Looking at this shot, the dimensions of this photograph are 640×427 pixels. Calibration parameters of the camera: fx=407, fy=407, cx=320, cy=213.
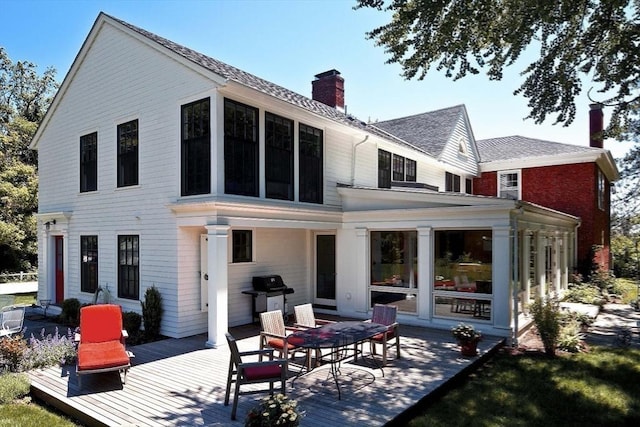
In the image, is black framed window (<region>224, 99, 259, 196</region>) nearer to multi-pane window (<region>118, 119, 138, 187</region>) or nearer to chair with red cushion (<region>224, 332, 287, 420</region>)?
multi-pane window (<region>118, 119, 138, 187</region>)

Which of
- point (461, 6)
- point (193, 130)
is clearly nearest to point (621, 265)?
point (461, 6)

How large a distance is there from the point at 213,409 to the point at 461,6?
7.57 metres

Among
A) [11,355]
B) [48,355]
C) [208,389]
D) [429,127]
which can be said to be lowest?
[208,389]

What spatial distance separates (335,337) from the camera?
6.51m

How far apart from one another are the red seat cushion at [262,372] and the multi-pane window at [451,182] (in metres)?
15.9

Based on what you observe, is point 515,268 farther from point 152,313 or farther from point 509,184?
point 509,184

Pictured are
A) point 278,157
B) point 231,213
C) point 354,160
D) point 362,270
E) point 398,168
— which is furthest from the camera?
point 398,168

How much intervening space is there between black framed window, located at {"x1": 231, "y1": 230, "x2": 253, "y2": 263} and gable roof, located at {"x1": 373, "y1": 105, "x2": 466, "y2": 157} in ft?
34.2

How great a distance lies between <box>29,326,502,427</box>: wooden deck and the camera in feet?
17.7

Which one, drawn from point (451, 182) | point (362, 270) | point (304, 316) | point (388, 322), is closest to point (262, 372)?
point (304, 316)

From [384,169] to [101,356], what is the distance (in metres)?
11.2

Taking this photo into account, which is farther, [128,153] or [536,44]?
[128,153]

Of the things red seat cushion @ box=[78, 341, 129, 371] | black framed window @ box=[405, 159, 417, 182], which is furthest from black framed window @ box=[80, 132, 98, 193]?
black framed window @ box=[405, 159, 417, 182]

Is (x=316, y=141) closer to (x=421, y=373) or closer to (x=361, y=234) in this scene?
(x=361, y=234)
